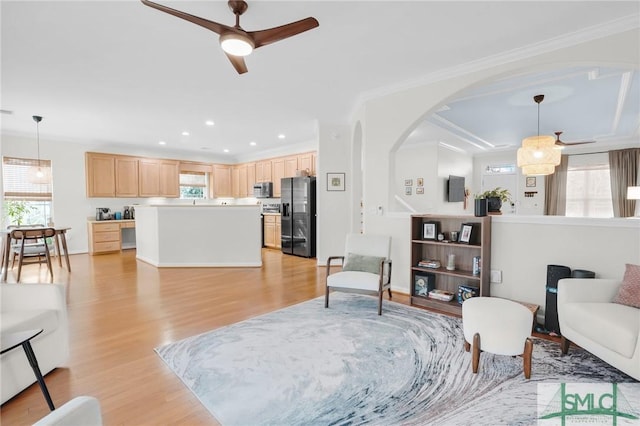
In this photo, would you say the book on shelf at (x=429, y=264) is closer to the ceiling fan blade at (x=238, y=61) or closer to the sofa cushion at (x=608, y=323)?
the sofa cushion at (x=608, y=323)

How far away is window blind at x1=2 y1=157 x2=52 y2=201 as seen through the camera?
617 cm

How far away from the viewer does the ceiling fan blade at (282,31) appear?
207 cm

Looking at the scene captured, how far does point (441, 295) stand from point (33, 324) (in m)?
3.64

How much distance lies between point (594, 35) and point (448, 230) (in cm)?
223

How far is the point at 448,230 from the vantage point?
3.75 metres

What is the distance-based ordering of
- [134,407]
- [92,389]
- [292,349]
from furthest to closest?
[292,349], [92,389], [134,407]

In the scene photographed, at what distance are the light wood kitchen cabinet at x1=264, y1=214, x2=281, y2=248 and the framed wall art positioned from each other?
239cm

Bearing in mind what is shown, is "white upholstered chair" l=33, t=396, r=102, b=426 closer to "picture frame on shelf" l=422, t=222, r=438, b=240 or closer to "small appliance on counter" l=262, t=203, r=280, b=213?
"picture frame on shelf" l=422, t=222, r=438, b=240

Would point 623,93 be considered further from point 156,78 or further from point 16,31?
point 16,31

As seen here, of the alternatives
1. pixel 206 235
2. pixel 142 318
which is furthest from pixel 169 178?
pixel 142 318

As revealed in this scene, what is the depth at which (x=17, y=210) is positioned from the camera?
6.28 m

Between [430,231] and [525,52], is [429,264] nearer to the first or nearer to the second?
[430,231]

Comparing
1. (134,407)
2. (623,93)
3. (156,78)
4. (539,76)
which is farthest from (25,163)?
(623,93)

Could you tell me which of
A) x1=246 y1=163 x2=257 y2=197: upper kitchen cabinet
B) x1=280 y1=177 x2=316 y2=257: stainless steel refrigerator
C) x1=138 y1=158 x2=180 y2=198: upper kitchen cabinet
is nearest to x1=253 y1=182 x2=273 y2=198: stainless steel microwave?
x1=246 y1=163 x2=257 y2=197: upper kitchen cabinet
